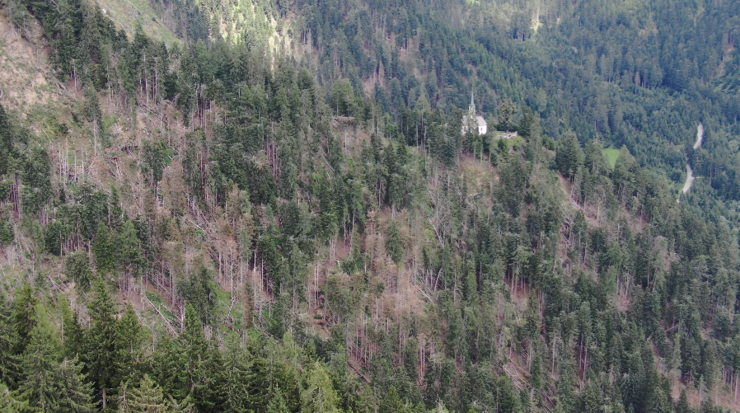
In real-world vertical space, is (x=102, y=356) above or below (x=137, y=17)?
below

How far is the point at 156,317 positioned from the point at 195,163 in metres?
26.4

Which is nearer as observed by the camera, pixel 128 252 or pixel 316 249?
pixel 128 252

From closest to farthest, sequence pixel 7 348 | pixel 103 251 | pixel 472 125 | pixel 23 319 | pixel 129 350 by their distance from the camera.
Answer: pixel 7 348 < pixel 23 319 < pixel 129 350 < pixel 103 251 < pixel 472 125

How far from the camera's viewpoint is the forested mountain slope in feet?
249

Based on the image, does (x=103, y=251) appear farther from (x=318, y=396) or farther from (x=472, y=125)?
(x=472, y=125)

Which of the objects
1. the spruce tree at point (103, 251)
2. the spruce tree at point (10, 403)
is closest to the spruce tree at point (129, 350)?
the spruce tree at point (10, 403)

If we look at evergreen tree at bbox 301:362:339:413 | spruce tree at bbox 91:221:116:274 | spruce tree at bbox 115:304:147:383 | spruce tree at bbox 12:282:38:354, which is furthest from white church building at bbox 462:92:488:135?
spruce tree at bbox 12:282:38:354

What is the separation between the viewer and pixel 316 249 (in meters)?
105

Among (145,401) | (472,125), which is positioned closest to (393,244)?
(472,125)

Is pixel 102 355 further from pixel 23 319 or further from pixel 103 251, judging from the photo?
pixel 103 251

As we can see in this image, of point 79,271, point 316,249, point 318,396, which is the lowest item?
point 316,249

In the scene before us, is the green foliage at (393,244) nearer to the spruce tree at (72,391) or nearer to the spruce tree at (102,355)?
the spruce tree at (102,355)

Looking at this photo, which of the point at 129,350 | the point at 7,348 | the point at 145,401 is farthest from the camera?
the point at 129,350

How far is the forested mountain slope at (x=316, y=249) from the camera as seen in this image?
249ft
